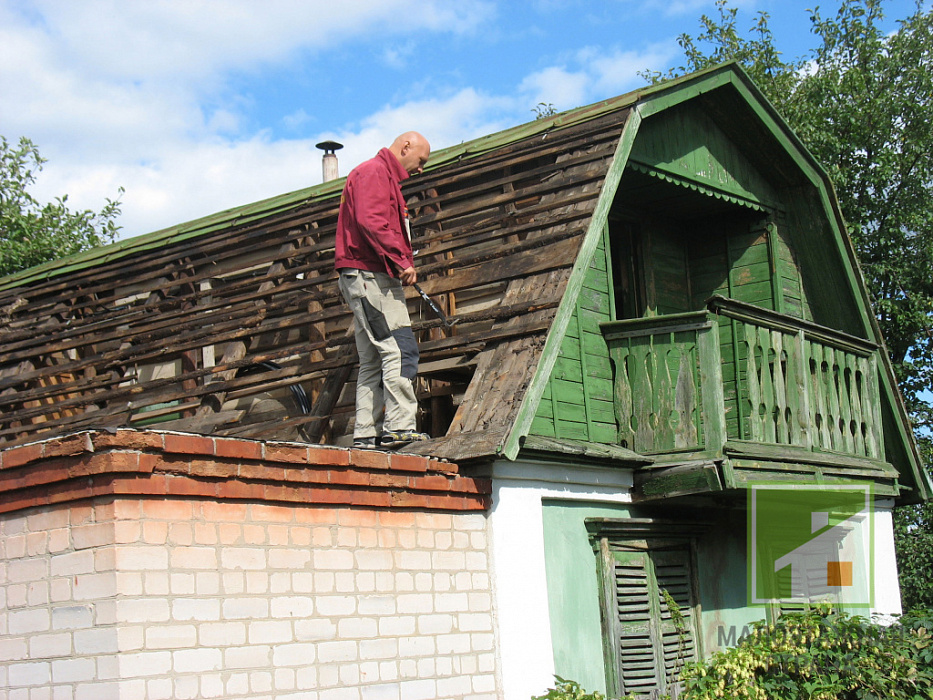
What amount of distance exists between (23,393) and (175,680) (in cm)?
671

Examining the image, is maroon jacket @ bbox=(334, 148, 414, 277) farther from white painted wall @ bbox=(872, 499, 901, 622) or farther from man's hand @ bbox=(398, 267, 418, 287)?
white painted wall @ bbox=(872, 499, 901, 622)

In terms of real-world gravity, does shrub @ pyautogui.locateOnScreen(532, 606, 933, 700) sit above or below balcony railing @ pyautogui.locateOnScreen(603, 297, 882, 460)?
below

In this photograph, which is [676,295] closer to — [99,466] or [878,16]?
[99,466]

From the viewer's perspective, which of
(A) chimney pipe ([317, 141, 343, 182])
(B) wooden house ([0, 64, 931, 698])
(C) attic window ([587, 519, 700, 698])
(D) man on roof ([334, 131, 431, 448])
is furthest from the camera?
(A) chimney pipe ([317, 141, 343, 182])

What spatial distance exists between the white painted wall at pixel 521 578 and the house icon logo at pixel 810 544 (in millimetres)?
2227

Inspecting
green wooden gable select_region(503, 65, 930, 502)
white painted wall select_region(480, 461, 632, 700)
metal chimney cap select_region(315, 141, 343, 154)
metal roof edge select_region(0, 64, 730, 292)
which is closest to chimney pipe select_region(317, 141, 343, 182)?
metal chimney cap select_region(315, 141, 343, 154)

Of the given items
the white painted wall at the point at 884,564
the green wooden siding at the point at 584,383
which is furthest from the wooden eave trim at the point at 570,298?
the white painted wall at the point at 884,564

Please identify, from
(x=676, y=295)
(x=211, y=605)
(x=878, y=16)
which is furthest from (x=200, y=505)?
(x=878, y=16)

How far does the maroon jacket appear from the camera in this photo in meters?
7.92

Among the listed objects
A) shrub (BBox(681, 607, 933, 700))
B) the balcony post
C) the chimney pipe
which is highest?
the chimney pipe

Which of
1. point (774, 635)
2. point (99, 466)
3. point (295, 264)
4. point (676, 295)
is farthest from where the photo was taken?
point (676, 295)

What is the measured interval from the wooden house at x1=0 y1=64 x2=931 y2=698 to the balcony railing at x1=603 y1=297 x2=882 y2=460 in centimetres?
2

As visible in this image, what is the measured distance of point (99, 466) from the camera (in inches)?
213

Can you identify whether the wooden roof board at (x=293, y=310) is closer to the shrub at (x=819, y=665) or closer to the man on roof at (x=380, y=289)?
the man on roof at (x=380, y=289)
